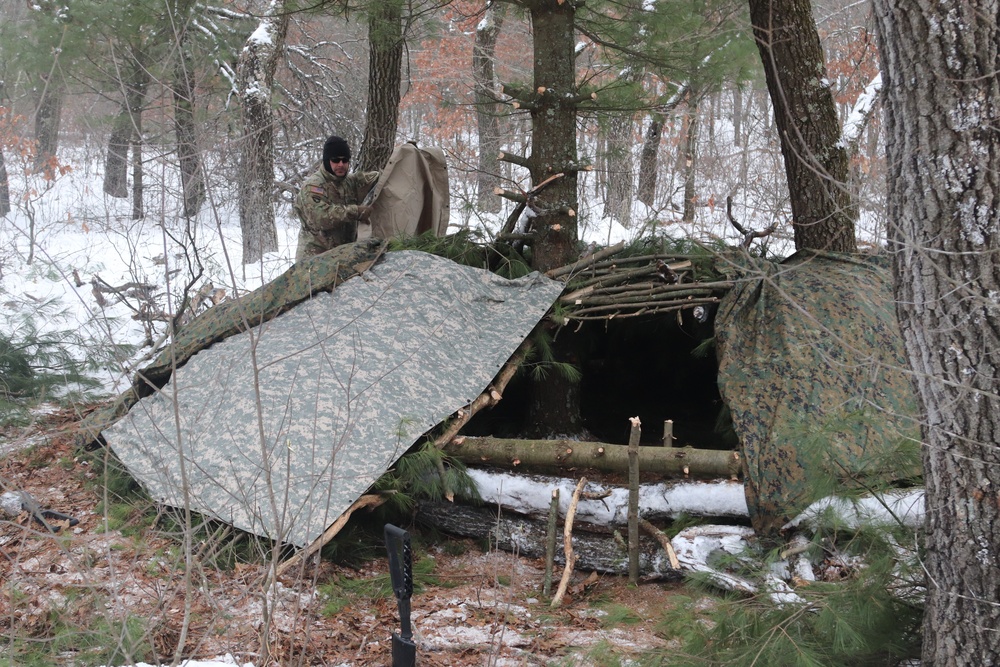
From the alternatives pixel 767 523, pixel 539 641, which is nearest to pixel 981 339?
pixel 767 523

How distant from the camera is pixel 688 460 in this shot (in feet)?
15.1

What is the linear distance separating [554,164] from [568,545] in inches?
105

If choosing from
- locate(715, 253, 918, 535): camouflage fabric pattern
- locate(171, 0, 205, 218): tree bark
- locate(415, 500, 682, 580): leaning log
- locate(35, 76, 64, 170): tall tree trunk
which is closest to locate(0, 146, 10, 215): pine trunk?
locate(35, 76, 64, 170): tall tree trunk

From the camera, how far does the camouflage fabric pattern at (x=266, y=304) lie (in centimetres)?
525

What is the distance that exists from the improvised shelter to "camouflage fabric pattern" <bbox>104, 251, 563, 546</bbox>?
1 cm

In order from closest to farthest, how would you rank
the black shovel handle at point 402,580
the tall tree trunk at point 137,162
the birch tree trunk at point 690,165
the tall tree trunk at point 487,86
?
the black shovel handle at point 402,580 → the tall tree trunk at point 137,162 → the birch tree trunk at point 690,165 → the tall tree trunk at point 487,86

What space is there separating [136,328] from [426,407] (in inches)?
202

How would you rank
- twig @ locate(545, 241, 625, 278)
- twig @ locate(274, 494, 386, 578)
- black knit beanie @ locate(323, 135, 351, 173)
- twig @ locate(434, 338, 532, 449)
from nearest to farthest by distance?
twig @ locate(274, 494, 386, 578) < twig @ locate(434, 338, 532, 449) < twig @ locate(545, 241, 625, 278) < black knit beanie @ locate(323, 135, 351, 173)

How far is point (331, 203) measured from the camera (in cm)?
604

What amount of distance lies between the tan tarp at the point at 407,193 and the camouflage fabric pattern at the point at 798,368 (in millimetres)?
2319

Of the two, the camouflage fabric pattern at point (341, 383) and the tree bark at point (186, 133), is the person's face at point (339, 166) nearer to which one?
the camouflage fabric pattern at point (341, 383)

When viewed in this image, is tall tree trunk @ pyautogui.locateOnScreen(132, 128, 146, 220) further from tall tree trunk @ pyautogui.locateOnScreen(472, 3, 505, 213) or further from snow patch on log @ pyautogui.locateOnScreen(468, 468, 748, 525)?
tall tree trunk @ pyautogui.locateOnScreen(472, 3, 505, 213)

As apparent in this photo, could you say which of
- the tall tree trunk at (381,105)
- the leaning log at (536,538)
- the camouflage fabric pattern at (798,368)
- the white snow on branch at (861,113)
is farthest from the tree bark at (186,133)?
the white snow on branch at (861,113)

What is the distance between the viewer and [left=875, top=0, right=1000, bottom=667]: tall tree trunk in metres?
2.39
